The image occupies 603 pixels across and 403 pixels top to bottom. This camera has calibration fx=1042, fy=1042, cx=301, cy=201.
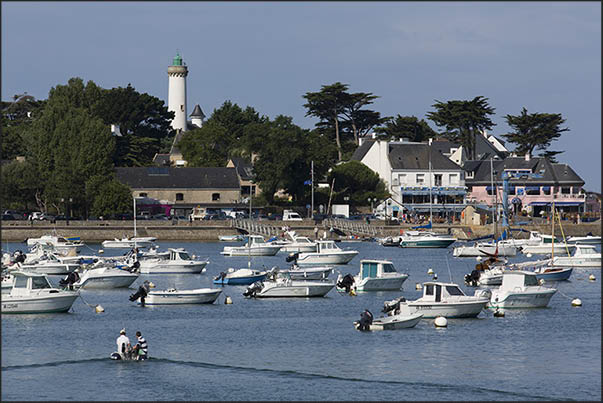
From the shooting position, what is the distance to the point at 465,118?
15725cm

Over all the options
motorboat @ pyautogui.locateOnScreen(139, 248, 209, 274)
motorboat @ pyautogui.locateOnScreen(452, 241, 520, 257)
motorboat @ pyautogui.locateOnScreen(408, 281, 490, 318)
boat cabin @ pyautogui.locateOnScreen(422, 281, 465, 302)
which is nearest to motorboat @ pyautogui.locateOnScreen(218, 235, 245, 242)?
motorboat @ pyautogui.locateOnScreen(452, 241, 520, 257)

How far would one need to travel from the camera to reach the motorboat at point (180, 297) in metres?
57.9

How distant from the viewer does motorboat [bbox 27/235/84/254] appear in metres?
95.8

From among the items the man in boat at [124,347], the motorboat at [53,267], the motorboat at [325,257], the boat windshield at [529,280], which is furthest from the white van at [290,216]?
A: the man in boat at [124,347]

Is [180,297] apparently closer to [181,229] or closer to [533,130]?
[181,229]

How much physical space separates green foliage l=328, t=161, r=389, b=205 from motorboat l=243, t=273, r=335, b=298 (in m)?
72.4

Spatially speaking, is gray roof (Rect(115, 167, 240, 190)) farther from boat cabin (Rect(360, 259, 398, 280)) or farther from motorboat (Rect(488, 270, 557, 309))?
motorboat (Rect(488, 270, 557, 309))

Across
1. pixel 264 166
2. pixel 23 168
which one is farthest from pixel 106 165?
pixel 264 166

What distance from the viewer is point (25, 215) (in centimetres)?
12644

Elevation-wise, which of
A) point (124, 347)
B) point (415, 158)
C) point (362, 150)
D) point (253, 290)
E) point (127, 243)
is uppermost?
point (362, 150)

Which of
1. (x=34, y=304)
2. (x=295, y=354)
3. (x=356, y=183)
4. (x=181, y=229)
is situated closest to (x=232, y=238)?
(x=181, y=229)

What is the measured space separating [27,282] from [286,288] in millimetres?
15618

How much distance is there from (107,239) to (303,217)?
2638 cm

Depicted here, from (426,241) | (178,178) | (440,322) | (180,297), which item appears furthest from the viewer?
(178,178)
